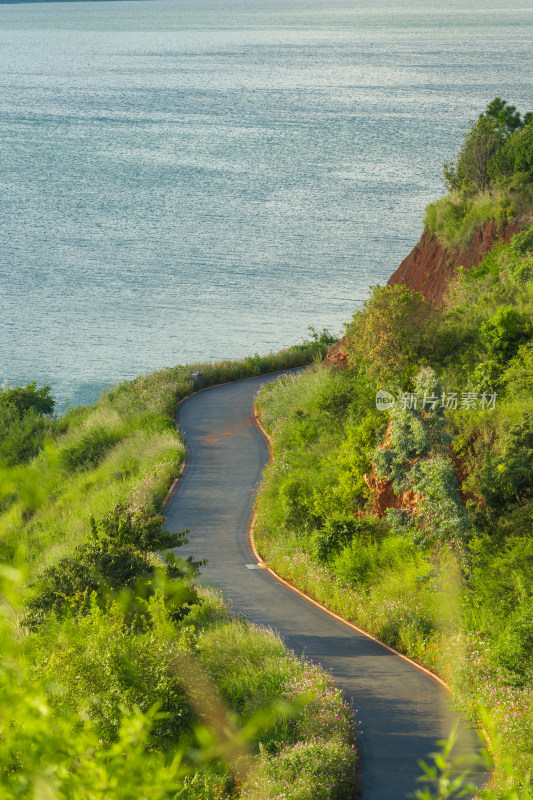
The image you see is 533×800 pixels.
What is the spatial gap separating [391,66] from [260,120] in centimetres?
5317

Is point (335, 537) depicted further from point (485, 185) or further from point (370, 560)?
point (485, 185)

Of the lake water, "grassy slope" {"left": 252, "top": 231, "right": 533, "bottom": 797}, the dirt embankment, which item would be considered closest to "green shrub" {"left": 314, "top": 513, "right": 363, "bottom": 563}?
"grassy slope" {"left": 252, "top": 231, "right": 533, "bottom": 797}

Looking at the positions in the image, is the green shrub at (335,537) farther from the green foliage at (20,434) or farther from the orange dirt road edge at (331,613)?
the green foliage at (20,434)

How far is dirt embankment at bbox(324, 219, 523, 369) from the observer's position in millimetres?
24906

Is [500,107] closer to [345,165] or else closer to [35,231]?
[35,231]

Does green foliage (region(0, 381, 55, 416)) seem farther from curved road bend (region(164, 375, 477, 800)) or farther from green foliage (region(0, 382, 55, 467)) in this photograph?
curved road bend (region(164, 375, 477, 800))

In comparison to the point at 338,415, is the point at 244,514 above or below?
below

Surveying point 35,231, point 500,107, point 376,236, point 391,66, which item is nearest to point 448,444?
point 500,107

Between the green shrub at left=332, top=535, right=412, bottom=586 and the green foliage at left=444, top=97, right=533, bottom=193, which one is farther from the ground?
the green foliage at left=444, top=97, right=533, bottom=193

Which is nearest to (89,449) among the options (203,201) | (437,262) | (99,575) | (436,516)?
(437,262)

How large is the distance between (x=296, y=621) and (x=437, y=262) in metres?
15.0

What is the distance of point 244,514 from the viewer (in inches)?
764

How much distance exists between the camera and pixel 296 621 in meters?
14.6

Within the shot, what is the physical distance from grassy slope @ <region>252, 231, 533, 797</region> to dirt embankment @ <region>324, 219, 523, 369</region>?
1247 millimetres
